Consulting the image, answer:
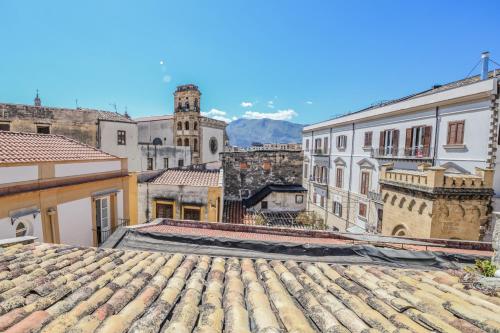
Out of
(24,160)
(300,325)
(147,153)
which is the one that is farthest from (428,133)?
(147,153)

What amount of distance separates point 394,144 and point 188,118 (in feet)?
94.0

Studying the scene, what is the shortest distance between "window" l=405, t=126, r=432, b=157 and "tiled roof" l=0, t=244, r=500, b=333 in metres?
14.4

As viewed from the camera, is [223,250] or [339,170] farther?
[339,170]

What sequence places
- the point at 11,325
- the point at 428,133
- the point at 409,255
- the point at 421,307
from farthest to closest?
the point at 428,133
the point at 409,255
the point at 421,307
the point at 11,325

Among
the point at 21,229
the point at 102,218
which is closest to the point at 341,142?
the point at 102,218

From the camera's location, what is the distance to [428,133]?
1595cm

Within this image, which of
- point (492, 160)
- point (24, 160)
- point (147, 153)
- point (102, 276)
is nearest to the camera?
point (102, 276)

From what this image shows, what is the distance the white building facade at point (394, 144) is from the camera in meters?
13.0

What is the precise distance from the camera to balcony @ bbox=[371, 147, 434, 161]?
1588 centimetres

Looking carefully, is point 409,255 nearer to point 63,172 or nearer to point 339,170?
point 63,172

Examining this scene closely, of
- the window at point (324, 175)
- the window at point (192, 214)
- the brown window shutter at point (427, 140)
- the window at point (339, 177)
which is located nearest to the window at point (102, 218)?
the window at point (192, 214)

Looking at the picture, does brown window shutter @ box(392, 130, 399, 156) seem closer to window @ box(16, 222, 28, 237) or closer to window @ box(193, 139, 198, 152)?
window @ box(16, 222, 28, 237)

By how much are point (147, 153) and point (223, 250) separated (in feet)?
93.8

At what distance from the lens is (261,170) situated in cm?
3509
